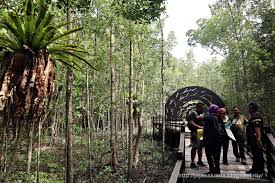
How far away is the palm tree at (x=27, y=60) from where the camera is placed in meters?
2.97

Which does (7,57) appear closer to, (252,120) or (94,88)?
(252,120)

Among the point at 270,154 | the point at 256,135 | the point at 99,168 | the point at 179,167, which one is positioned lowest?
the point at 99,168

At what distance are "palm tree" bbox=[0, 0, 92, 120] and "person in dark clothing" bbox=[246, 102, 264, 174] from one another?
405 cm

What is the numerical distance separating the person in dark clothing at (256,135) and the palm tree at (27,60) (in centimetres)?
405

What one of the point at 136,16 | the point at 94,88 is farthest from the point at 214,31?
the point at 136,16

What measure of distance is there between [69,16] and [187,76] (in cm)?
→ 4972

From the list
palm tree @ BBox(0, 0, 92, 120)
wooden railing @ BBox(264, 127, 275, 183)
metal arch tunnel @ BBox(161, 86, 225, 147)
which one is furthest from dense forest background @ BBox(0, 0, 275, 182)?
wooden railing @ BBox(264, 127, 275, 183)

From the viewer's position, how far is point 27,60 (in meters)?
3.18

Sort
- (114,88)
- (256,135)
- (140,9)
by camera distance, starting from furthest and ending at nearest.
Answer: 1. (114,88)
2. (140,9)
3. (256,135)

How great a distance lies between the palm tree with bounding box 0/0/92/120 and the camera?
117 inches

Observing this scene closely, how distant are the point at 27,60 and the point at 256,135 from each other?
4.35m

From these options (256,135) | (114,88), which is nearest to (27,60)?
(256,135)

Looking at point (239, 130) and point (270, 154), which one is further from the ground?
point (239, 130)

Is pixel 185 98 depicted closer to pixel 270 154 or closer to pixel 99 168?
pixel 99 168
